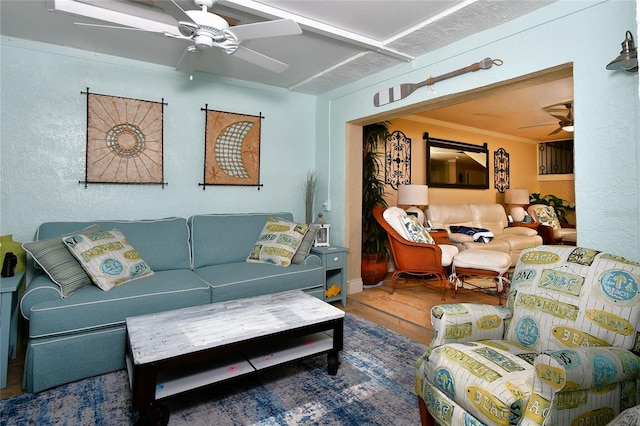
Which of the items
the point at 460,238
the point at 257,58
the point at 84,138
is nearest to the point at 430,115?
the point at 460,238

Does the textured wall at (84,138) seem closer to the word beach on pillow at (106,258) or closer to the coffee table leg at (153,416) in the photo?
the word beach on pillow at (106,258)

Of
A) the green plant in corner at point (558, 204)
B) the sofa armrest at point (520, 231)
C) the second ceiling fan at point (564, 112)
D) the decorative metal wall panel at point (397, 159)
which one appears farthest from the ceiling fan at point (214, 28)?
the green plant in corner at point (558, 204)

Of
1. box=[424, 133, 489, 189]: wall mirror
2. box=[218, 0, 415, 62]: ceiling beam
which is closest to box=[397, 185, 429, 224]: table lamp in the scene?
box=[424, 133, 489, 189]: wall mirror

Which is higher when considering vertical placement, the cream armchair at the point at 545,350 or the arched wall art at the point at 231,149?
the arched wall art at the point at 231,149

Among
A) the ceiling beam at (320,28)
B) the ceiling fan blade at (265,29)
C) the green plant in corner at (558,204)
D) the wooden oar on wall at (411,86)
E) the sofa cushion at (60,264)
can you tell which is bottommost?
the sofa cushion at (60,264)

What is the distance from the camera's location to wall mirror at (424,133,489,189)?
568 cm

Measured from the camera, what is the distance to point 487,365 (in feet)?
4.48

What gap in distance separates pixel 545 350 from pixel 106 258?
8.99 ft

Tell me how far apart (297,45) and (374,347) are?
2548 mm

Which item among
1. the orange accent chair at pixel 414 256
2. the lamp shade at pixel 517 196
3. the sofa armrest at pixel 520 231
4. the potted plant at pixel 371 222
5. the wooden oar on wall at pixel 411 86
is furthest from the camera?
the lamp shade at pixel 517 196

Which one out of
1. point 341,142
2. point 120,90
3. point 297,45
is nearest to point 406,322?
point 341,142

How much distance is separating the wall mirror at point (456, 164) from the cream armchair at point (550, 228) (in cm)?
100

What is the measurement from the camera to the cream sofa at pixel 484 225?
4.89 meters

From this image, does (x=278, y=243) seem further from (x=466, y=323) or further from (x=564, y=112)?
(x=564, y=112)
